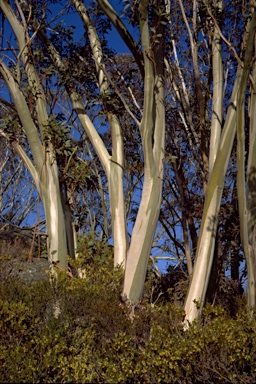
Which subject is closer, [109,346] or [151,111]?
[109,346]

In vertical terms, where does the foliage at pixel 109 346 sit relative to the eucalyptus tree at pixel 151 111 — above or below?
below

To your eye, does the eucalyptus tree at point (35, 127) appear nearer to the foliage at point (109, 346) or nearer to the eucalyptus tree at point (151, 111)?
the eucalyptus tree at point (151, 111)

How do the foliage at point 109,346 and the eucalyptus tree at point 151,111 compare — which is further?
the eucalyptus tree at point 151,111

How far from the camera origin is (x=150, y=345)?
396 centimetres

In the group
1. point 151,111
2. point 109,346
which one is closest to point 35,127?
point 151,111

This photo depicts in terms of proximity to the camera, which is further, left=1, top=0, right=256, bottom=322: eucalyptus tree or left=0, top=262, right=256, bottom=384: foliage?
→ left=1, top=0, right=256, bottom=322: eucalyptus tree

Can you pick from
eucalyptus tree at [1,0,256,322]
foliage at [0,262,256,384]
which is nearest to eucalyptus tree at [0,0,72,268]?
eucalyptus tree at [1,0,256,322]

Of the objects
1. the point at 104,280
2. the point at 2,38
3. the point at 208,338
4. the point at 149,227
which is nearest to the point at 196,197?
the point at 149,227

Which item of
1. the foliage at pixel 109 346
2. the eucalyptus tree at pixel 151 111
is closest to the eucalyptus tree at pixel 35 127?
the eucalyptus tree at pixel 151 111

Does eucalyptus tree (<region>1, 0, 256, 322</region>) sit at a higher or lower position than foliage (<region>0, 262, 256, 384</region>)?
higher

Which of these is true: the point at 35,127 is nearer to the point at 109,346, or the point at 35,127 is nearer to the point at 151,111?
the point at 151,111

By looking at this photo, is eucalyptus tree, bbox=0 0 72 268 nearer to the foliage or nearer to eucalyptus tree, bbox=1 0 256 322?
eucalyptus tree, bbox=1 0 256 322

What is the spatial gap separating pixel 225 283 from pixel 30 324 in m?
4.89

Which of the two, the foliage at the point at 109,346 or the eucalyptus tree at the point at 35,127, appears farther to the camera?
the eucalyptus tree at the point at 35,127
